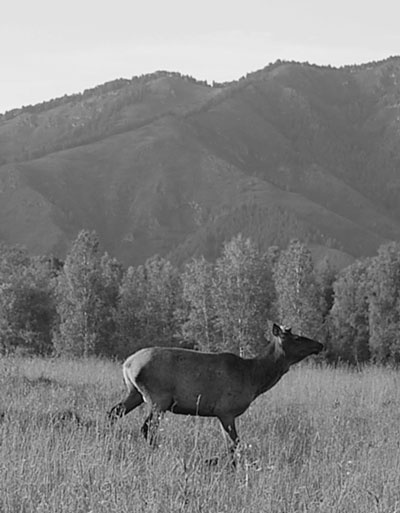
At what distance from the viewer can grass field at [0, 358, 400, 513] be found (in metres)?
7.80

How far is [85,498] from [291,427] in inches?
229

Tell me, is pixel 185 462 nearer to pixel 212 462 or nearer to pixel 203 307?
pixel 212 462

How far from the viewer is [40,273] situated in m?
62.6

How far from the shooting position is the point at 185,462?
380 inches

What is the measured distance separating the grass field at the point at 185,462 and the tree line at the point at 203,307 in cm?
3890

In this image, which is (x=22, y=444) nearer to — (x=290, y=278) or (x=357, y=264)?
→ (x=290, y=278)

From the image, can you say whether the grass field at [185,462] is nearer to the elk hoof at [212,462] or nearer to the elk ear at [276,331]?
the elk hoof at [212,462]

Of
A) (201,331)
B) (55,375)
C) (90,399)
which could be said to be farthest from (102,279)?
(90,399)

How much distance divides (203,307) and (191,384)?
2000 inches

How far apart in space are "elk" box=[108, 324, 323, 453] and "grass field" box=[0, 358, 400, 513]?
0.34 metres

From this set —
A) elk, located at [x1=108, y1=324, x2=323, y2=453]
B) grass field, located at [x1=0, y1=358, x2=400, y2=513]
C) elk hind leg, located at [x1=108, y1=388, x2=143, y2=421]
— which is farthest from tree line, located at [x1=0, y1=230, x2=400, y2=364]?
elk, located at [x1=108, y1=324, x2=323, y2=453]

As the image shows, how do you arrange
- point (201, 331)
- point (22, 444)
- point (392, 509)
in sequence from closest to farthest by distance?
1. point (392, 509)
2. point (22, 444)
3. point (201, 331)

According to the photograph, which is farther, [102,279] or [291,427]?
[102,279]

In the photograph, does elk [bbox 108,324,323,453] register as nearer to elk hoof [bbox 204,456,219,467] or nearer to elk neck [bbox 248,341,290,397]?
elk neck [bbox 248,341,290,397]
